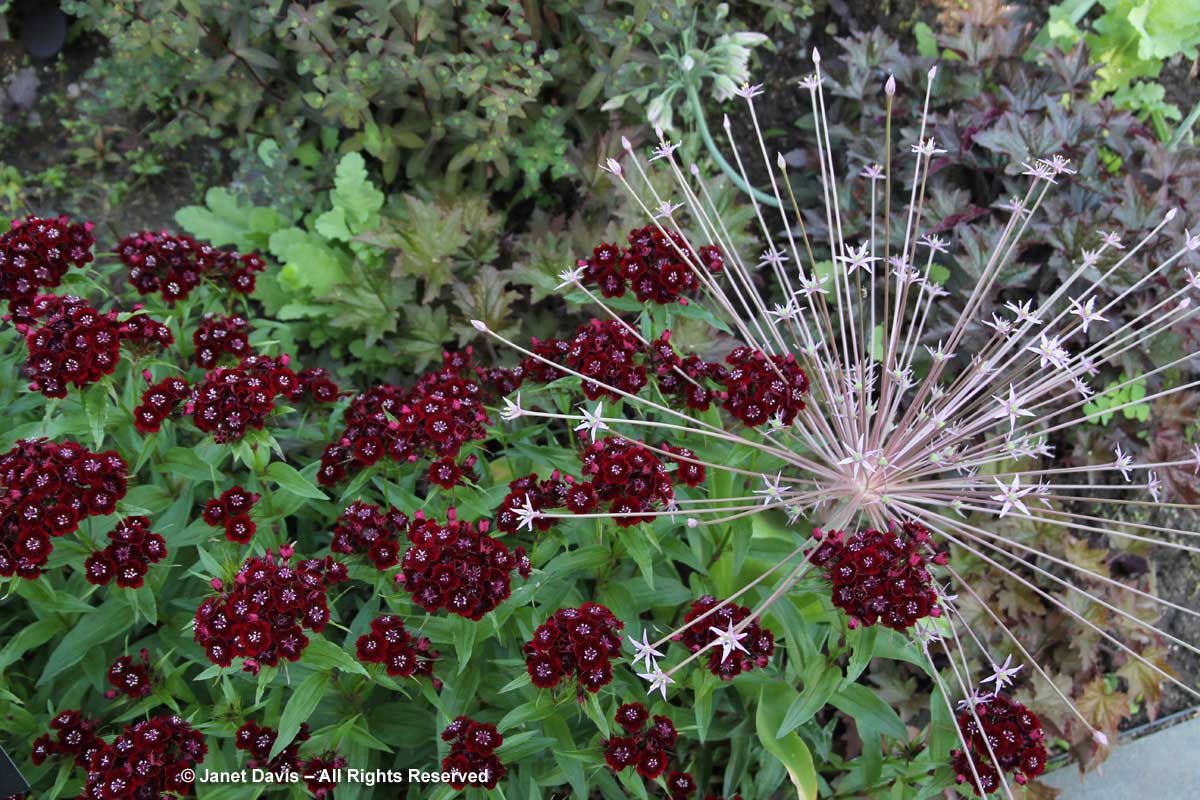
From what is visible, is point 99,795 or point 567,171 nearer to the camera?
point 99,795

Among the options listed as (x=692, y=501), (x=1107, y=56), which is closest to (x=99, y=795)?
(x=692, y=501)

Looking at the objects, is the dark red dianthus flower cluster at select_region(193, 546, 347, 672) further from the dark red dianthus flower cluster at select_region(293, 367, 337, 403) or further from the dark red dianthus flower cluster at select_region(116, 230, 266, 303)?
the dark red dianthus flower cluster at select_region(116, 230, 266, 303)

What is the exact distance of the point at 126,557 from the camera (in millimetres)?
2223

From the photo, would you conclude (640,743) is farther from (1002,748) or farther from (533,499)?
(1002,748)

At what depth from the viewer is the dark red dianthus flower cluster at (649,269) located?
2590 millimetres

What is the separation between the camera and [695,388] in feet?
8.58

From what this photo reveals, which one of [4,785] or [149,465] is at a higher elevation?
[149,465]

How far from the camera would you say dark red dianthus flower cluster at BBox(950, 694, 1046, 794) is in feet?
7.10

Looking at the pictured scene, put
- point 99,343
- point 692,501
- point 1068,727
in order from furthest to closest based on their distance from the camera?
point 1068,727 → point 692,501 → point 99,343

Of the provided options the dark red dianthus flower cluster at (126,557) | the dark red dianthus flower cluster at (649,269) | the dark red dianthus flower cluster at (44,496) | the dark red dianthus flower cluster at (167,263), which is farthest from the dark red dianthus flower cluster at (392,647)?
the dark red dianthus flower cluster at (167,263)

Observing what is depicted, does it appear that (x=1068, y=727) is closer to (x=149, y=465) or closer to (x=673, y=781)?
(x=673, y=781)

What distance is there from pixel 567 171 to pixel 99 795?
2946 mm

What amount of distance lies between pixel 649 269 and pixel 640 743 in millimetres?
1298

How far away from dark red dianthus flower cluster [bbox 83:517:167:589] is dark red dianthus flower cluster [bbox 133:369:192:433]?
0.84 ft
